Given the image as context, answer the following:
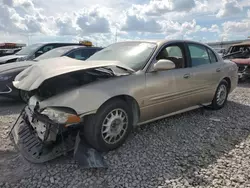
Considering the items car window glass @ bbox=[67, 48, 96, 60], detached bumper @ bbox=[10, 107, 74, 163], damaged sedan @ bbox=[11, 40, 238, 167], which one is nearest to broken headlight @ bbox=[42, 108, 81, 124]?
damaged sedan @ bbox=[11, 40, 238, 167]

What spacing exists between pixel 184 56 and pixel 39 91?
253cm

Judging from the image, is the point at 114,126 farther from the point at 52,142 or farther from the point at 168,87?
the point at 168,87

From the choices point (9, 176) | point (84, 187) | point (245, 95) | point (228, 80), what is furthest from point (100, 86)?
point (245, 95)

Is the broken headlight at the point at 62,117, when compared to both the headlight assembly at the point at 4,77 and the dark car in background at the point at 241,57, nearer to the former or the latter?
the headlight assembly at the point at 4,77

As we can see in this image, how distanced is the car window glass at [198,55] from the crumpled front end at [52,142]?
253 cm

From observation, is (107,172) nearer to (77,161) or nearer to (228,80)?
(77,161)

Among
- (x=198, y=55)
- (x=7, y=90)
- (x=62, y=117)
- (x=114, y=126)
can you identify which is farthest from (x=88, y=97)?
(x=7, y=90)

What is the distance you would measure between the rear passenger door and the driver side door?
0.61 ft

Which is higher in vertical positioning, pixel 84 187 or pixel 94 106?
pixel 94 106

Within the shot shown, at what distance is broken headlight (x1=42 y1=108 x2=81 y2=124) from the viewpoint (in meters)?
2.55

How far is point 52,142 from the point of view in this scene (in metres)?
2.83

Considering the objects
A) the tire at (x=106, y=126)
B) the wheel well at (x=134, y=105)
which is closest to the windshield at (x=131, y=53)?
the wheel well at (x=134, y=105)

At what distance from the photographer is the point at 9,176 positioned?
8.41 ft

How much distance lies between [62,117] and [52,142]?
18.5 inches
